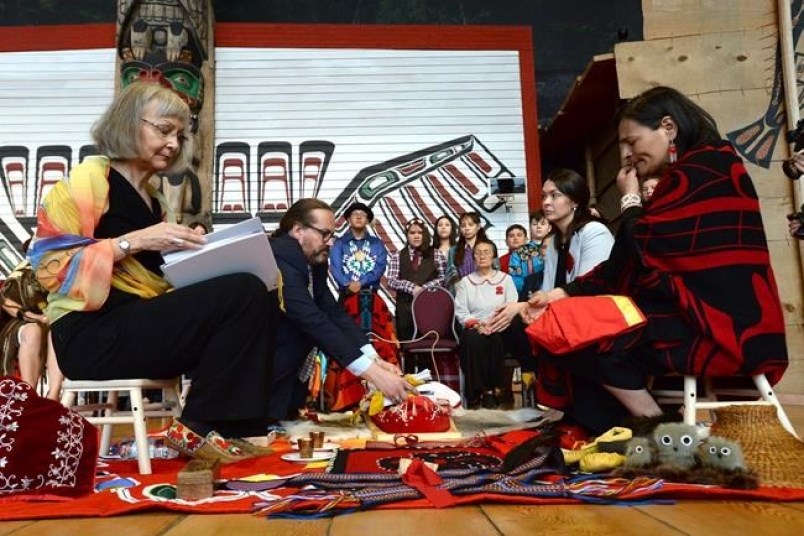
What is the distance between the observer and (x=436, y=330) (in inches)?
172

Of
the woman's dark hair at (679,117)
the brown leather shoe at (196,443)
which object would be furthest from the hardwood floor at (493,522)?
the woman's dark hair at (679,117)

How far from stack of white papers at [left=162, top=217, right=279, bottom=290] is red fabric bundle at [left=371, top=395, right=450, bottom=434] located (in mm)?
941

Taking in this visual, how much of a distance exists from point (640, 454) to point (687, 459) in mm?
102

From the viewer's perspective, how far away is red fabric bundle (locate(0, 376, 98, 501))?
4.80 feet

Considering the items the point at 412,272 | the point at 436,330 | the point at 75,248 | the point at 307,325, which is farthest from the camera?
the point at 412,272

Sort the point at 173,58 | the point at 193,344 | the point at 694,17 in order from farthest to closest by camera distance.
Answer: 1. the point at 173,58
2. the point at 694,17
3. the point at 193,344

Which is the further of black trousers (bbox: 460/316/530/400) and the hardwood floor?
black trousers (bbox: 460/316/530/400)

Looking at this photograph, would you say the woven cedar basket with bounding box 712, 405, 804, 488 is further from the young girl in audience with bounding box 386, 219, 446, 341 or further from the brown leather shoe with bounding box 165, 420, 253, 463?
the young girl in audience with bounding box 386, 219, 446, 341

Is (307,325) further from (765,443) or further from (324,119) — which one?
(324,119)

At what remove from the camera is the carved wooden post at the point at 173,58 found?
5.80 metres

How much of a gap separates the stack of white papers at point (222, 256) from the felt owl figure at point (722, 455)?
1.27 metres

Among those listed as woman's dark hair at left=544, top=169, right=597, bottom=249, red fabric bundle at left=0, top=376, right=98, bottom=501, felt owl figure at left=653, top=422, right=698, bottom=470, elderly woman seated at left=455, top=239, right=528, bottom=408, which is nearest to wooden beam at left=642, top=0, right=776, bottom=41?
elderly woman seated at left=455, top=239, right=528, bottom=408

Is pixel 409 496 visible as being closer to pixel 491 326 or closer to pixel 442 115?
pixel 491 326

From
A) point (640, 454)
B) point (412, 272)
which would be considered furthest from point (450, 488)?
point (412, 272)
